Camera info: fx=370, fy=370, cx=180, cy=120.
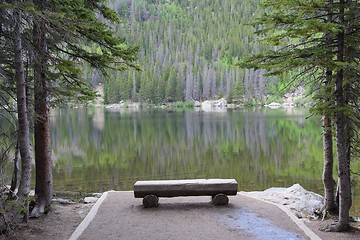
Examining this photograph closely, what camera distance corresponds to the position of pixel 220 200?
9.16m

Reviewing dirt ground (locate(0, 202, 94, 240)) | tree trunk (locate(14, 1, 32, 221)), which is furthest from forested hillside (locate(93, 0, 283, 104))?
tree trunk (locate(14, 1, 32, 221))

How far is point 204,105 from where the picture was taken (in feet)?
361

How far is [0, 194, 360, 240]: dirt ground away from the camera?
712 centimetres

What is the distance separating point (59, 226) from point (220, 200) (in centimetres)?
380

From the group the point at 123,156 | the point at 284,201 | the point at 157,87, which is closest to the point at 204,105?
the point at 157,87

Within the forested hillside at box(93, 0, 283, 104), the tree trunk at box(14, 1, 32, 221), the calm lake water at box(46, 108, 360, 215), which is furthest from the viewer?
the forested hillside at box(93, 0, 283, 104)

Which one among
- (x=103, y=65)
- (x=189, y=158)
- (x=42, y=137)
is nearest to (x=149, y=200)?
(x=42, y=137)

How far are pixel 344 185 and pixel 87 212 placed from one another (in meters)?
5.97

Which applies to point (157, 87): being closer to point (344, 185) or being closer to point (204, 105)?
point (204, 105)

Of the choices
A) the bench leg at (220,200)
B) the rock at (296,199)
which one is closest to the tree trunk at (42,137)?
the bench leg at (220,200)

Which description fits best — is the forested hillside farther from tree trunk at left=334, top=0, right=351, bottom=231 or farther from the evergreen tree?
tree trunk at left=334, top=0, right=351, bottom=231

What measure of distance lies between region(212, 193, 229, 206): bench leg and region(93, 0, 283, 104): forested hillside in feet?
171

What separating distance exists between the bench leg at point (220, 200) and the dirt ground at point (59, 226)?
1.99 metres

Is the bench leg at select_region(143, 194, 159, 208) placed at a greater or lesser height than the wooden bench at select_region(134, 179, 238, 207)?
lesser
